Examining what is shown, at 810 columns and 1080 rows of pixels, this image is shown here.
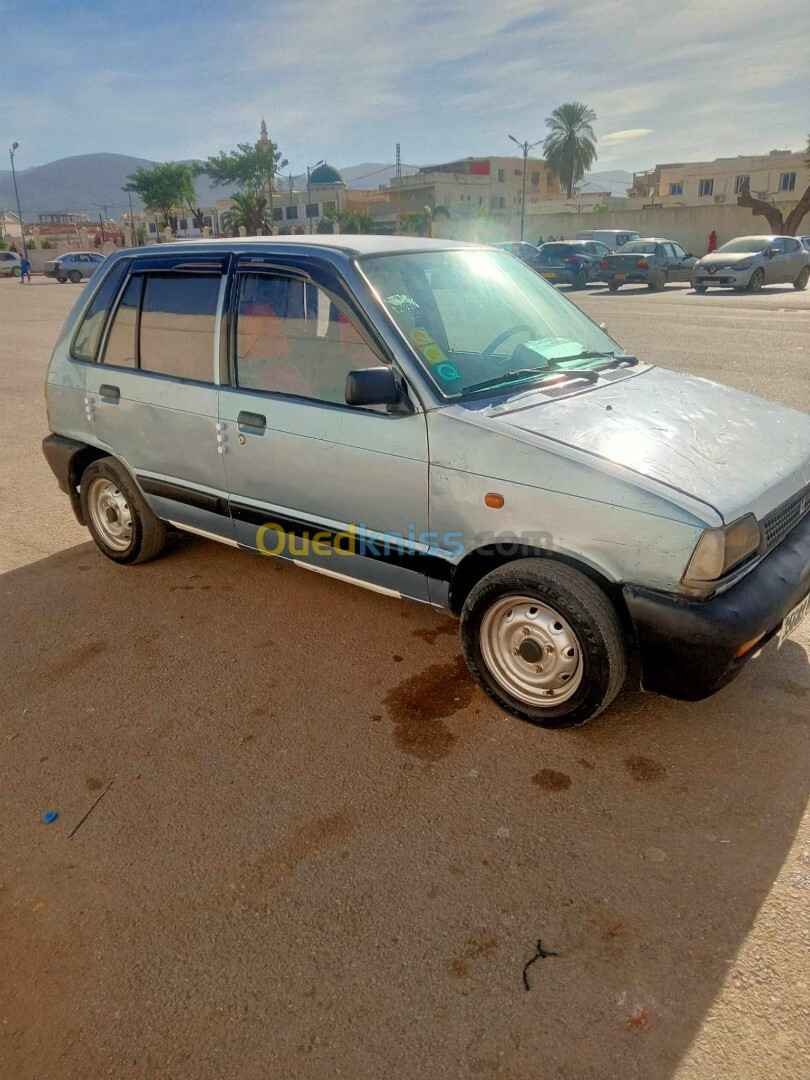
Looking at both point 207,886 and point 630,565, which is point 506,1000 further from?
point 630,565

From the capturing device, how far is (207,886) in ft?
7.55

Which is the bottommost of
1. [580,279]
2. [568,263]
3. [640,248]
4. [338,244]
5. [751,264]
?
[338,244]

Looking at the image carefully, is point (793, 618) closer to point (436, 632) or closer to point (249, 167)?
point (436, 632)

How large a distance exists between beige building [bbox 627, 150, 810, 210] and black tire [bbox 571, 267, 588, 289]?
38.5 meters

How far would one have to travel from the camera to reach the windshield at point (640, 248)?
76.1ft

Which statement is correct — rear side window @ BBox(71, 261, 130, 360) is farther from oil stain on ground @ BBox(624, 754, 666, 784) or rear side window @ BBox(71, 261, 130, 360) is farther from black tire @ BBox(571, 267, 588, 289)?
black tire @ BBox(571, 267, 588, 289)

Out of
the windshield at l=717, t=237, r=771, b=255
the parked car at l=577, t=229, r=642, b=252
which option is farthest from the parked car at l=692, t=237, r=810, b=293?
the parked car at l=577, t=229, r=642, b=252

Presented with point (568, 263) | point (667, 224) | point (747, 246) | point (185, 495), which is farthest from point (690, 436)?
point (667, 224)

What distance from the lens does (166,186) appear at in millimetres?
68188

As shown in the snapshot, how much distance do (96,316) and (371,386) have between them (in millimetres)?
2319

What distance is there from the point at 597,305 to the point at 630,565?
1780 cm

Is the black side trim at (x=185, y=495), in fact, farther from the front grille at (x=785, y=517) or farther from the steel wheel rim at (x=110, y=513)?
the front grille at (x=785, y=517)

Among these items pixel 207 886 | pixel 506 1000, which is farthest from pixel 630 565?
pixel 207 886

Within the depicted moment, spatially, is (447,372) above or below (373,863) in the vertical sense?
above
